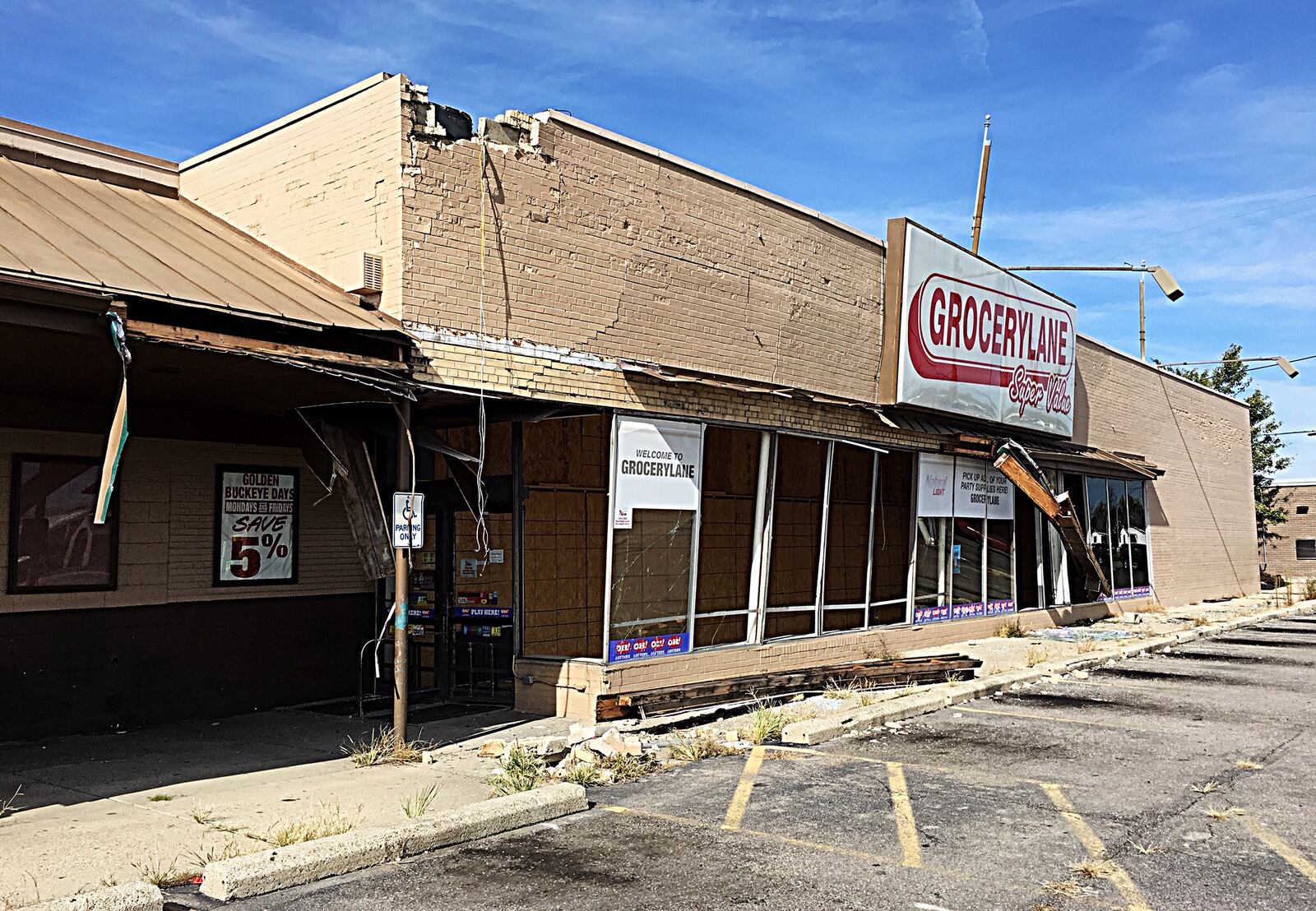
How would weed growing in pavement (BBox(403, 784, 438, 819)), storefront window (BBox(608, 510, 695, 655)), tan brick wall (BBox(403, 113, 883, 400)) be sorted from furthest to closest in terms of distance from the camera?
storefront window (BBox(608, 510, 695, 655))
tan brick wall (BBox(403, 113, 883, 400))
weed growing in pavement (BBox(403, 784, 438, 819))

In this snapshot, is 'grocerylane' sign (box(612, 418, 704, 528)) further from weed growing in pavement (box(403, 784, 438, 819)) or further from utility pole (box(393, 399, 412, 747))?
weed growing in pavement (box(403, 784, 438, 819))

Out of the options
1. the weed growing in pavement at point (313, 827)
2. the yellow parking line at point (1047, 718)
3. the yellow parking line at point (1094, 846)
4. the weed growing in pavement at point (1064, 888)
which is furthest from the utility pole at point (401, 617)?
the yellow parking line at point (1047, 718)

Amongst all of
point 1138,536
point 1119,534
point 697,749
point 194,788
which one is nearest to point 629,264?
point 697,749

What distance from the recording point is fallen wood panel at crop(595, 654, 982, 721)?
40.7 ft

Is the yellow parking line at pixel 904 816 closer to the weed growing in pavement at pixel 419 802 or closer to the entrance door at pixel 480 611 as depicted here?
the weed growing in pavement at pixel 419 802

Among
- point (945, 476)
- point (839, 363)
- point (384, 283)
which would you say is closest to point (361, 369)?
point (384, 283)

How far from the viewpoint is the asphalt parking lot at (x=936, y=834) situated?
6.77 meters

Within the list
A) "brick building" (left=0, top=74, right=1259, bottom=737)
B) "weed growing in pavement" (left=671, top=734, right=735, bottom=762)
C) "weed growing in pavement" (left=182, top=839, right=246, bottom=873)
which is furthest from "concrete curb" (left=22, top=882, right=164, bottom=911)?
"brick building" (left=0, top=74, right=1259, bottom=737)

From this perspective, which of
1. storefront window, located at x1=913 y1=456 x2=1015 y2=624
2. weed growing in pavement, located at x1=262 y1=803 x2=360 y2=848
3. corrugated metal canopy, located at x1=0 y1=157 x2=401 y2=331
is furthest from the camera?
storefront window, located at x1=913 y1=456 x2=1015 y2=624

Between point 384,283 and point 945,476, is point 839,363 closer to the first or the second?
point 945,476

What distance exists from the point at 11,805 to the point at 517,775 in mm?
3842

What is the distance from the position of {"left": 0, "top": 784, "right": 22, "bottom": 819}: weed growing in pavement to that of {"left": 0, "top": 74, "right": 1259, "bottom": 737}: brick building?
4833mm

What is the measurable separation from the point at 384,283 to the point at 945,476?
1224 centimetres

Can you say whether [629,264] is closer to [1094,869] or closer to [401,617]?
[401,617]
